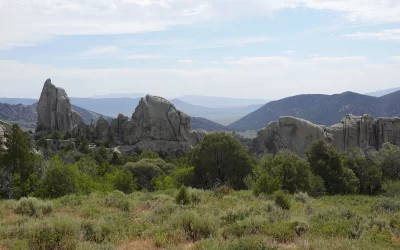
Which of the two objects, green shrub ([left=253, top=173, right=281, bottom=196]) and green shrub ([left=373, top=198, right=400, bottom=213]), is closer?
green shrub ([left=373, top=198, right=400, bottom=213])

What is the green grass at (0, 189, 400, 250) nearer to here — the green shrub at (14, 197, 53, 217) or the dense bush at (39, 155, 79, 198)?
the green shrub at (14, 197, 53, 217)

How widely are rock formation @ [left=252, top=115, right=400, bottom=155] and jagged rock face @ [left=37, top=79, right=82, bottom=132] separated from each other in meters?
61.2

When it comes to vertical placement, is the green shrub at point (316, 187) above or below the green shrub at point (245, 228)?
below

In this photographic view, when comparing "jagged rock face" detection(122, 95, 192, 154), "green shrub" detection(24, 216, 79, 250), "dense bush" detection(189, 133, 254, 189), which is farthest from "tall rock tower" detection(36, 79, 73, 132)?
"green shrub" detection(24, 216, 79, 250)

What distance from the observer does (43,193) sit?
26.3m

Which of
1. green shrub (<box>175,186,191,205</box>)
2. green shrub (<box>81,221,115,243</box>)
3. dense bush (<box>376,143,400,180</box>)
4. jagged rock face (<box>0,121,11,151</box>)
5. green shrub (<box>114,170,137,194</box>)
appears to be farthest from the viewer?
dense bush (<box>376,143,400,180</box>)

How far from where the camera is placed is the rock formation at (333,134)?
84.3 metres

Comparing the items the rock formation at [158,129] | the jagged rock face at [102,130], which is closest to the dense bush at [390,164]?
the rock formation at [158,129]

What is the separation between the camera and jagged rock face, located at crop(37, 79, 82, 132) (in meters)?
116

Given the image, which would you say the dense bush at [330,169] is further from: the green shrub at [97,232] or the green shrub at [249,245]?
the green shrub at [249,245]

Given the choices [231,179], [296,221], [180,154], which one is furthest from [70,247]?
[180,154]

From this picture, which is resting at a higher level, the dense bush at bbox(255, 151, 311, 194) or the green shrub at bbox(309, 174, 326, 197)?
the dense bush at bbox(255, 151, 311, 194)

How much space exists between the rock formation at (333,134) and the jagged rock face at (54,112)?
6119 centimetres

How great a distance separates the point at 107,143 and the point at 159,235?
86523 mm
